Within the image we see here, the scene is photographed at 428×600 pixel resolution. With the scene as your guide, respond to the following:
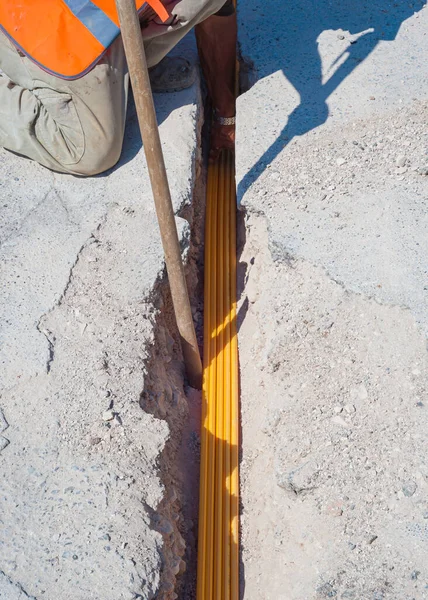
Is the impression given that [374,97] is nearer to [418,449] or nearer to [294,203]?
[294,203]

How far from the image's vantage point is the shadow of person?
3362 mm

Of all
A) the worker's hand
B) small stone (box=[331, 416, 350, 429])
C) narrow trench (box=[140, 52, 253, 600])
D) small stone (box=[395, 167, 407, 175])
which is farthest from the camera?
the worker's hand

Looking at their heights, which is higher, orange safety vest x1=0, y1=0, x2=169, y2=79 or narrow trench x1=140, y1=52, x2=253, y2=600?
orange safety vest x1=0, y1=0, x2=169, y2=79

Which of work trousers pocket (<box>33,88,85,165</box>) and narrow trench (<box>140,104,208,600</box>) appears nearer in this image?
narrow trench (<box>140,104,208,600</box>)

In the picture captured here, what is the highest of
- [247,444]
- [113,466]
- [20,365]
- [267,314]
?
[20,365]

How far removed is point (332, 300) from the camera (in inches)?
106

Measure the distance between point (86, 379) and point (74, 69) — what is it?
4.46ft

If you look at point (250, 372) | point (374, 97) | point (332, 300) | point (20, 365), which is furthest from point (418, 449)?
point (374, 97)

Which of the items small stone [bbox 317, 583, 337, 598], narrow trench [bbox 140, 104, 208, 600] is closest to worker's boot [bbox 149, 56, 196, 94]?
narrow trench [bbox 140, 104, 208, 600]

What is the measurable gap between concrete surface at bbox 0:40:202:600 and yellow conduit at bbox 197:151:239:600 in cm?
20

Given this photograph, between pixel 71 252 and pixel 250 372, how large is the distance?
951mm

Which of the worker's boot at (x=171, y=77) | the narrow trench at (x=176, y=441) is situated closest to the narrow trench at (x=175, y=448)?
the narrow trench at (x=176, y=441)

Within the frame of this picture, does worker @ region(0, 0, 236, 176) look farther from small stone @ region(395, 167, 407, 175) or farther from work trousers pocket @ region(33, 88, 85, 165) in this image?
small stone @ region(395, 167, 407, 175)

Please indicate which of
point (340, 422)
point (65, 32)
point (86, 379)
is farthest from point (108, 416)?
point (65, 32)
